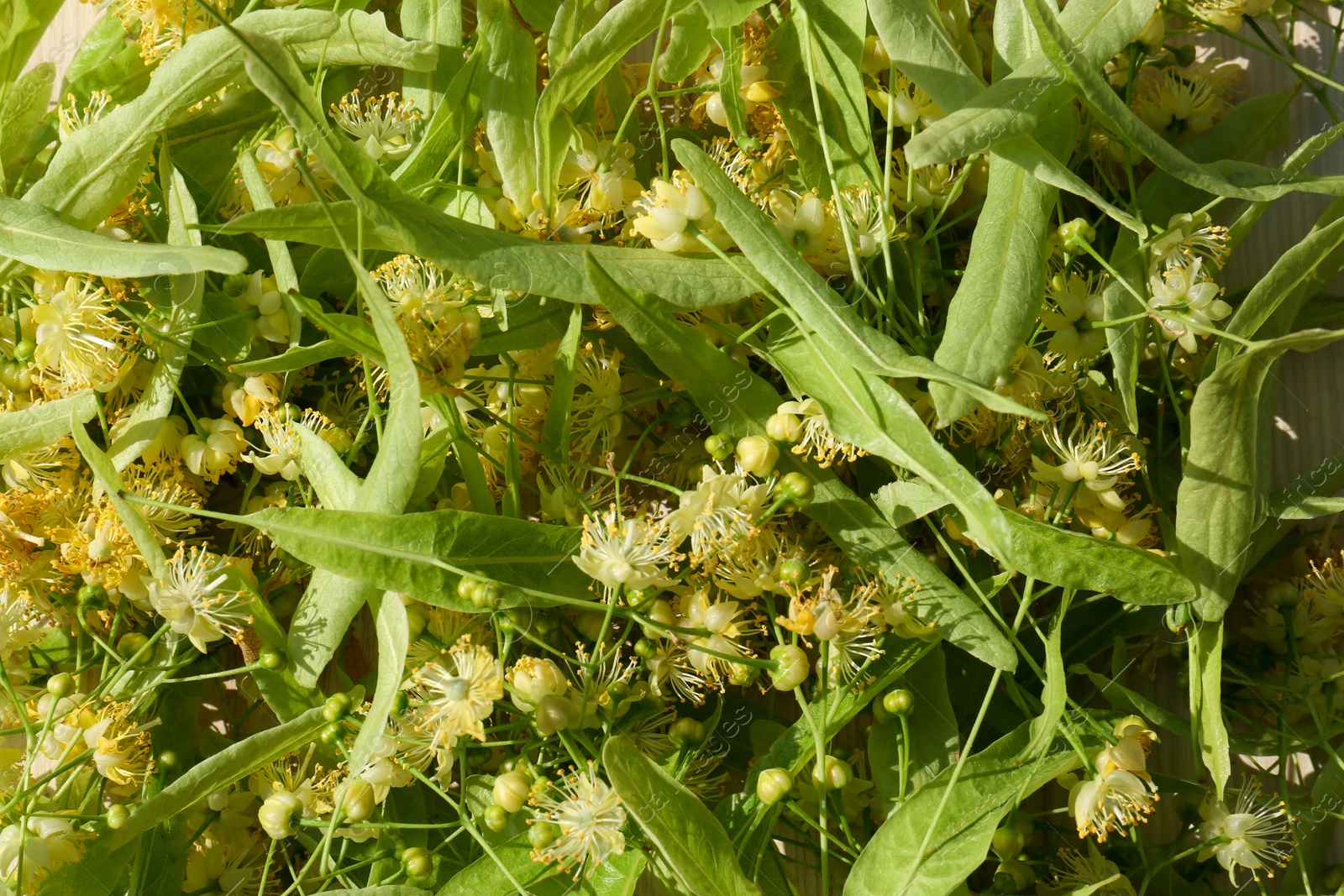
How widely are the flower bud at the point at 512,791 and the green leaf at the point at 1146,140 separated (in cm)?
62

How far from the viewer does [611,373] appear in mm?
778

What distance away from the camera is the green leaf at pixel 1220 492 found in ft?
2.30

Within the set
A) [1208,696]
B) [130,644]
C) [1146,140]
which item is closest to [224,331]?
[130,644]

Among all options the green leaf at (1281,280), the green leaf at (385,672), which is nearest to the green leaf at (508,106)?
the green leaf at (385,672)

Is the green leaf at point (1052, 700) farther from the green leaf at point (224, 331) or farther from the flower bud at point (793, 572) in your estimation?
the green leaf at point (224, 331)

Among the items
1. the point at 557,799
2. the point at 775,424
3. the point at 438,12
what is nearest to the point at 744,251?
the point at 775,424

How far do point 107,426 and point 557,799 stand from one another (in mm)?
480

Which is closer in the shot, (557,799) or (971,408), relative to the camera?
(971,408)

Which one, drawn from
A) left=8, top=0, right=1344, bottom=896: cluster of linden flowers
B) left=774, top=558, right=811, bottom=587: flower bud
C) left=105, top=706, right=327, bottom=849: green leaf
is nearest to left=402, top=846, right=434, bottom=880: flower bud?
left=8, top=0, right=1344, bottom=896: cluster of linden flowers

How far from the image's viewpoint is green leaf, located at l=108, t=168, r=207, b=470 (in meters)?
0.78

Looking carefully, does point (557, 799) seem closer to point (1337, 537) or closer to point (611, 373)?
point (611, 373)

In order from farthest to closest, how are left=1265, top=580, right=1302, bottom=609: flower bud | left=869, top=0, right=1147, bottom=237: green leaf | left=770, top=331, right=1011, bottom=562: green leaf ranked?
left=1265, top=580, right=1302, bottom=609: flower bud
left=869, top=0, right=1147, bottom=237: green leaf
left=770, top=331, right=1011, bottom=562: green leaf

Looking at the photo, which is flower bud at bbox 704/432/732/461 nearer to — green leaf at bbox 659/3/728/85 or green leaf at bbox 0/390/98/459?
green leaf at bbox 659/3/728/85

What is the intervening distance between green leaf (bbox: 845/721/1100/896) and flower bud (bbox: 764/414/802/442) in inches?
10.4
